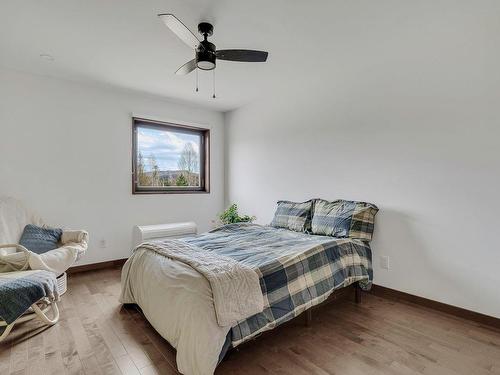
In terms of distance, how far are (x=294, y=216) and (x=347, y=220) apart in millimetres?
679

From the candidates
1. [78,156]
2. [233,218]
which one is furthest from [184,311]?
[78,156]

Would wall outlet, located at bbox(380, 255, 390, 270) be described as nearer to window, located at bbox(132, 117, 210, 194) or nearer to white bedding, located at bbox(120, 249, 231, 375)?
white bedding, located at bbox(120, 249, 231, 375)

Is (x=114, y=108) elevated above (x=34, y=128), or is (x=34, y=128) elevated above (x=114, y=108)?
(x=114, y=108)

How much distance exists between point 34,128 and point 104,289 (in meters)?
2.09

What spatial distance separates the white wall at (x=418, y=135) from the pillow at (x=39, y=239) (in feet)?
9.94

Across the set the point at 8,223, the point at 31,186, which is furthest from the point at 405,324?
the point at 31,186

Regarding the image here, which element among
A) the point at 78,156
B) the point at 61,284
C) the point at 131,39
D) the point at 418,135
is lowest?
the point at 61,284

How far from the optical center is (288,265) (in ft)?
6.70

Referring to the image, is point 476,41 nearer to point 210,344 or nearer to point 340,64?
point 340,64

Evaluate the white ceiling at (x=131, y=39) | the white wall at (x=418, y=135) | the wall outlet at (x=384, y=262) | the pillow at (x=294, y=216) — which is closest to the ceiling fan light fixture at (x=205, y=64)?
the white ceiling at (x=131, y=39)

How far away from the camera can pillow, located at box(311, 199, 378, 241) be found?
2.79 m

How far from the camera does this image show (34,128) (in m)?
3.24

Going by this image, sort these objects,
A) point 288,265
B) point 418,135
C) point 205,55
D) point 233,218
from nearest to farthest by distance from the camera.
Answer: point 288,265 < point 205,55 < point 418,135 < point 233,218

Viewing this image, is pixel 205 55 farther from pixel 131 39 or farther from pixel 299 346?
pixel 299 346
